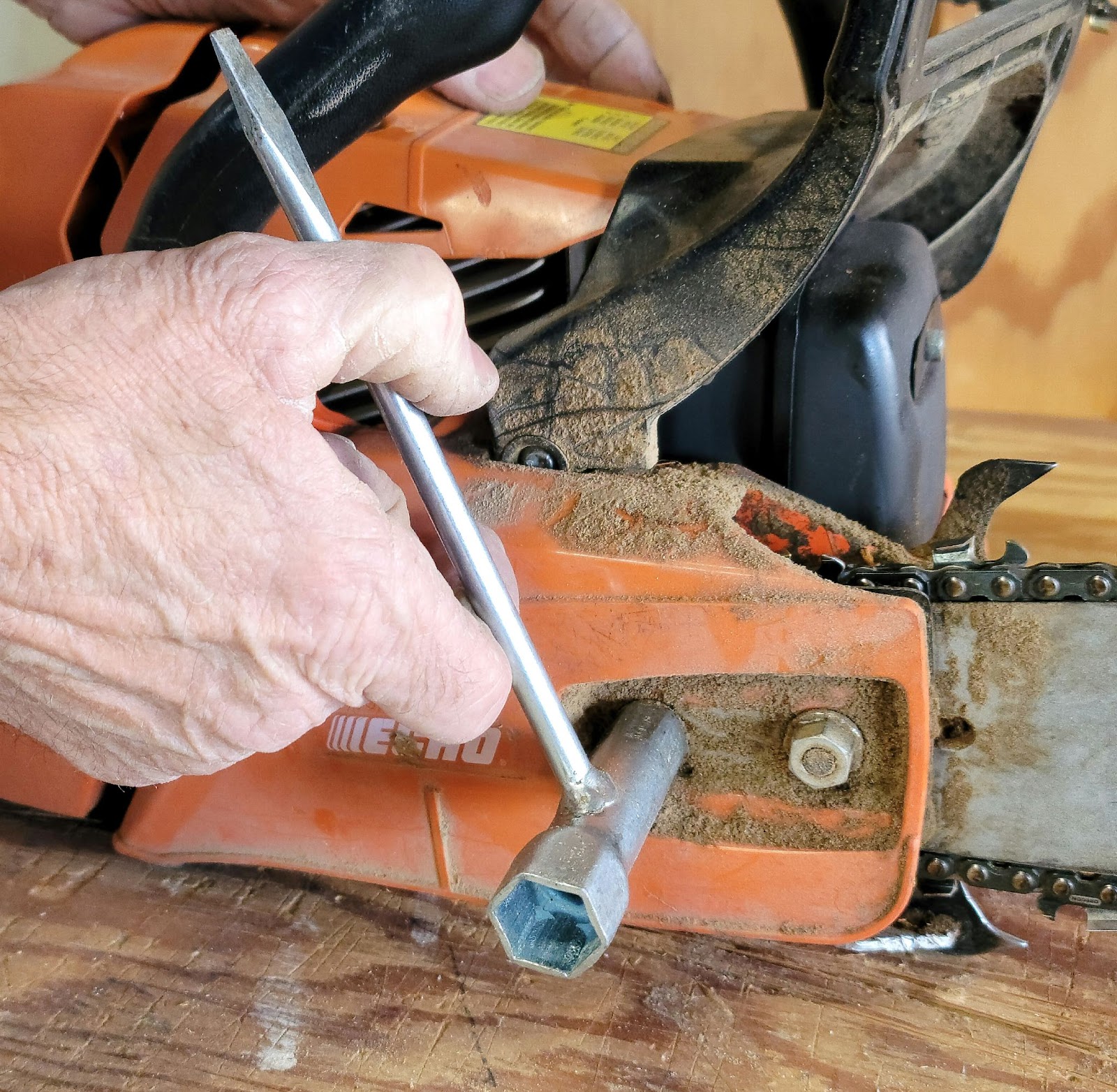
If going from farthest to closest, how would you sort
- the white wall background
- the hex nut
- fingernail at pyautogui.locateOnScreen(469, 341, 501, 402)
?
the white wall background
the hex nut
fingernail at pyautogui.locateOnScreen(469, 341, 501, 402)

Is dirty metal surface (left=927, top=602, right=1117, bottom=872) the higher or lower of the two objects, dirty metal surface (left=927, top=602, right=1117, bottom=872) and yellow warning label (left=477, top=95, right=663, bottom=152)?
the lower

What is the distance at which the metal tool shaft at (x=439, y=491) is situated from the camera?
576mm

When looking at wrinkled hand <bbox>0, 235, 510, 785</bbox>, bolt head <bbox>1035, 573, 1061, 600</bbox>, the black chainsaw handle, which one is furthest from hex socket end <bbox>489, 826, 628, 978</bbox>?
the black chainsaw handle

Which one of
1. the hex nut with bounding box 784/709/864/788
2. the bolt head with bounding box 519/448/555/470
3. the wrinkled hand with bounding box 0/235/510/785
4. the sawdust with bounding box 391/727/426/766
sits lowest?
the sawdust with bounding box 391/727/426/766

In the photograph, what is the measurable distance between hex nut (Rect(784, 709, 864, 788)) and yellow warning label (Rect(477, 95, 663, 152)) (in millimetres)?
495

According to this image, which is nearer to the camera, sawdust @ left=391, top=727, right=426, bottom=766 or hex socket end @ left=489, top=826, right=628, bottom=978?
hex socket end @ left=489, top=826, right=628, bottom=978

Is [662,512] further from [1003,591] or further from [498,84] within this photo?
[498,84]

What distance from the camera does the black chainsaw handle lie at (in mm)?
720

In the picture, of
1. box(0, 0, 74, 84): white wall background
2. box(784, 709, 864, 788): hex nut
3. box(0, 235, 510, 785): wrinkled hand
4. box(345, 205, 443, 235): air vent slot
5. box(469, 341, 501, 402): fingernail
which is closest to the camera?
box(0, 235, 510, 785): wrinkled hand

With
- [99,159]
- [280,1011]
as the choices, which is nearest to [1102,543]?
[280,1011]

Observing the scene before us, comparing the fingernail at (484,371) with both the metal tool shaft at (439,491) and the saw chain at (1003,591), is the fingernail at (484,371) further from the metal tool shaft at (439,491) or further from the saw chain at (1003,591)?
the saw chain at (1003,591)

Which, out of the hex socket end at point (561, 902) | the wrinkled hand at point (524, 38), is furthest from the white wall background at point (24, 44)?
the hex socket end at point (561, 902)

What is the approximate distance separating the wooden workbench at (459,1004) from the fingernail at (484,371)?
0.49 meters

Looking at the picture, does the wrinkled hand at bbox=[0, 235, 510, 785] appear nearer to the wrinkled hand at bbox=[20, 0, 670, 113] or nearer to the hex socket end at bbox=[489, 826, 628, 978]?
the hex socket end at bbox=[489, 826, 628, 978]
